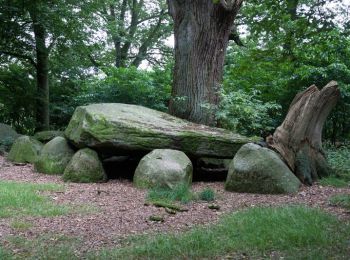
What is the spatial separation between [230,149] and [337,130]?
742 cm

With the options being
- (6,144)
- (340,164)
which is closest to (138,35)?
(6,144)

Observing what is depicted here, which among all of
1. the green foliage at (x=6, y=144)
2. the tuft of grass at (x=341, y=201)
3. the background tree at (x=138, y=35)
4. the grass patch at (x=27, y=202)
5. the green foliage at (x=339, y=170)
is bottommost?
the grass patch at (x=27, y=202)

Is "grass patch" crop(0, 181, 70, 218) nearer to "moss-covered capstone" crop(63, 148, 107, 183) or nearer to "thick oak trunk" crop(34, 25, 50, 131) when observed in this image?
"moss-covered capstone" crop(63, 148, 107, 183)

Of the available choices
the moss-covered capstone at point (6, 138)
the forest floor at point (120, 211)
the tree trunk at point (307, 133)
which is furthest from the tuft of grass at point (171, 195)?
the moss-covered capstone at point (6, 138)

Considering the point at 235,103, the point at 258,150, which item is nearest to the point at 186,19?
the point at 235,103

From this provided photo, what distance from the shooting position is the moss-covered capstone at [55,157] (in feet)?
32.3

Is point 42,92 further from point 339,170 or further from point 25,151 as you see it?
point 339,170

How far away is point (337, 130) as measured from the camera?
15289 millimetres

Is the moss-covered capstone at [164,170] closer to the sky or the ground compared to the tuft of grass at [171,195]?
closer to the sky

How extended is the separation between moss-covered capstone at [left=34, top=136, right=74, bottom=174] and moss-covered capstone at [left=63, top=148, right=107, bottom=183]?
85 cm

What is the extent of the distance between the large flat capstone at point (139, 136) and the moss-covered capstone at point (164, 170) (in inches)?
18.1

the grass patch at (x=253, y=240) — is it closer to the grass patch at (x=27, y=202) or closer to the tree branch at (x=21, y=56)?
the grass patch at (x=27, y=202)

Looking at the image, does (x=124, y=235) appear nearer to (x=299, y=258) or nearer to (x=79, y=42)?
(x=299, y=258)

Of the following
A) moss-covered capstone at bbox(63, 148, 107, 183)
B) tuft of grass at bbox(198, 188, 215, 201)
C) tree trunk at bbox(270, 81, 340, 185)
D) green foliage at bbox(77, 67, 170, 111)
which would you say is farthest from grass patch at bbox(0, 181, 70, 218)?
green foliage at bbox(77, 67, 170, 111)
